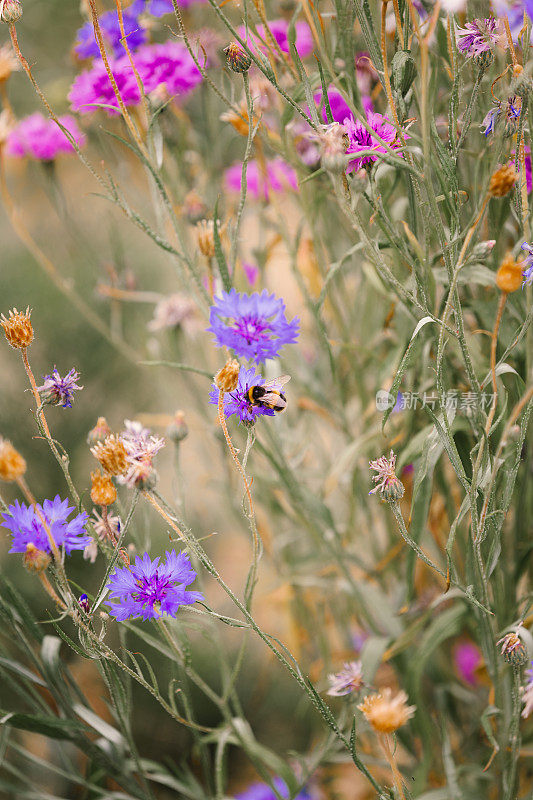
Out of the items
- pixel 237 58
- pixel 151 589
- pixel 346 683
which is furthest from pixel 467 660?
pixel 237 58

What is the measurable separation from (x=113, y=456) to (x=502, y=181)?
22 cm

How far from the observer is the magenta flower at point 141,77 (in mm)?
428

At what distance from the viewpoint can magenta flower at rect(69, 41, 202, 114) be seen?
43cm

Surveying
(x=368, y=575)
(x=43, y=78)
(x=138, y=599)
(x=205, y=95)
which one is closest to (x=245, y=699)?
(x=368, y=575)

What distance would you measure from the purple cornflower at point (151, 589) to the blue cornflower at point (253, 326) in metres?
0.10

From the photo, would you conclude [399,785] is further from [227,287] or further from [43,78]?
[43,78]

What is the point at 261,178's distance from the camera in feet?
1.94

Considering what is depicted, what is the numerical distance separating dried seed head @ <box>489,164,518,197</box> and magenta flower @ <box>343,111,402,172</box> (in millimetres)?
49

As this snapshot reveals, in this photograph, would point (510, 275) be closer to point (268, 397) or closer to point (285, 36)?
point (268, 397)

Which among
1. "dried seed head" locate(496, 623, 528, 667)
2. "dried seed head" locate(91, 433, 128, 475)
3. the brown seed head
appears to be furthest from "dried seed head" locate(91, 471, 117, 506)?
the brown seed head

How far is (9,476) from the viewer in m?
0.28

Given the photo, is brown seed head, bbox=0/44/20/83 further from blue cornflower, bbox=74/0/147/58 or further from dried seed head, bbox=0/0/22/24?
dried seed head, bbox=0/0/22/24

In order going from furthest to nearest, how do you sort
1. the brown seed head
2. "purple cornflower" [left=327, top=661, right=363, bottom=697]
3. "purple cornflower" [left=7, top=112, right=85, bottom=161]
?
"purple cornflower" [left=7, top=112, right=85, bottom=161] < the brown seed head < "purple cornflower" [left=327, top=661, right=363, bottom=697]

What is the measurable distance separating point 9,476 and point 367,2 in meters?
0.29
